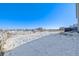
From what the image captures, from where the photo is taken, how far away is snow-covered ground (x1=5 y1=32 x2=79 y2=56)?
2.59 metres

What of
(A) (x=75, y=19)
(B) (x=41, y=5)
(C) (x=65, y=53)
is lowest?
(C) (x=65, y=53)

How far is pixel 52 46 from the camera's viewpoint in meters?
2.60

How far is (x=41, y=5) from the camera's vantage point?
259 centimetres

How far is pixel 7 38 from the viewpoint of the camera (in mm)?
2627

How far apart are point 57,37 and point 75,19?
0.31 meters

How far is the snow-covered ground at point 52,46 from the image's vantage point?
259 cm

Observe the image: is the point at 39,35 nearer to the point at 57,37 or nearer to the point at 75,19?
the point at 57,37

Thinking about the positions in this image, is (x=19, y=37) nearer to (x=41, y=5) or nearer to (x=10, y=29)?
(x=10, y=29)

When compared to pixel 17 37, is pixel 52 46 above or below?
below

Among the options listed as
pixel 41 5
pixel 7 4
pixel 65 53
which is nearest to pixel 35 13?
pixel 41 5

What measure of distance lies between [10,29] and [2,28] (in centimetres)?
10

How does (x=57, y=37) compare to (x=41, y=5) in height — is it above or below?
below

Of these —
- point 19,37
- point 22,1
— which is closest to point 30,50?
point 19,37

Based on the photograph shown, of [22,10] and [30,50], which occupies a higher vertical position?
[22,10]
